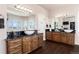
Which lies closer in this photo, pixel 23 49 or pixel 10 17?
pixel 10 17

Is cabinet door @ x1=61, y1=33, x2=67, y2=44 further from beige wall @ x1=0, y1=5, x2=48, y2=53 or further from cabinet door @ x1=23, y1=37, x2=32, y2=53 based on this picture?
cabinet door @ x1=23, y1=37, x2=32, y2=53

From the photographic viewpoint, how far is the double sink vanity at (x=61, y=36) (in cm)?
423

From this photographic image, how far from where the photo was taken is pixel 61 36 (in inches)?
175

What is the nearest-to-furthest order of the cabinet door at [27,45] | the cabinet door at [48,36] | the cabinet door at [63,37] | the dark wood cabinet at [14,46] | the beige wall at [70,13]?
the dark wood cabinet at [14,46]
the cabinet door at [27,45]
the beige wall at [70,13]
the cabinet door at [48,36]
the cabinet door at [63,37]

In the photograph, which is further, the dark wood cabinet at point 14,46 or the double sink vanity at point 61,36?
the double sink vanity at point 61,36

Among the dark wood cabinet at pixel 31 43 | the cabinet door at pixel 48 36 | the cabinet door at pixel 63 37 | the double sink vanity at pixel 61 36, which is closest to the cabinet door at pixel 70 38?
the double sink vanity at pixel 61 36

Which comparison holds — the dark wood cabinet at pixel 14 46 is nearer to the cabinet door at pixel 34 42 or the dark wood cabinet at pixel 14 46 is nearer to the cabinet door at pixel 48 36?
the cabinet door at pixel 34 42

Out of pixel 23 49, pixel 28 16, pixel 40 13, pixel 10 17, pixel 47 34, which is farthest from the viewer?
pixel 47 34

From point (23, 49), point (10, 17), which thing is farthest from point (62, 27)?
point (10, 17)

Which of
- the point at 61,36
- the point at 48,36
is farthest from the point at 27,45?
the point at 61,36

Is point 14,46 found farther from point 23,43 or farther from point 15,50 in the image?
point 23,43

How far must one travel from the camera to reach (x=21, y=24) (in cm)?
309
